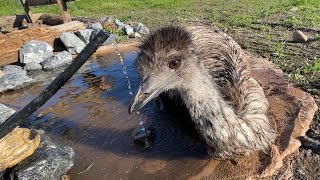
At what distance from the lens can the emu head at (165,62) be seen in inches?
124

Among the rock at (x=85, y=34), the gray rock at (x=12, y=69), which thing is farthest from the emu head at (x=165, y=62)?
the rock at (x=85, y=34)

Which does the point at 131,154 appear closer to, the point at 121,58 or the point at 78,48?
the point at 121,58

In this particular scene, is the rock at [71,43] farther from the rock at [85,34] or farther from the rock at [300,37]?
the rock at [300,37]

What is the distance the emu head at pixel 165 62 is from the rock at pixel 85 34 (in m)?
5.78

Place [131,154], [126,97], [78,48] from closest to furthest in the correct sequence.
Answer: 1. [131,154]
2. [126,97]
3. [78,48]

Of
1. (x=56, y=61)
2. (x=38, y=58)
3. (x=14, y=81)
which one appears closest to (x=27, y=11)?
(x=38, y=58)

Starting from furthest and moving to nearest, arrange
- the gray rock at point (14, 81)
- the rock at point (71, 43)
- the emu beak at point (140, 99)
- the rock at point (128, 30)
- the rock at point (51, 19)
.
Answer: the rock at point (51, 19)
the rock at point (128, 30)
the rock at point (71, 43)
the gray rock at point (14, 81)
the emu beak at point (140, 99)

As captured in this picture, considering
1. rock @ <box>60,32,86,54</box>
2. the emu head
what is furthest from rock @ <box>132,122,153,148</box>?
rock @ <box>60,32,86,54</box>

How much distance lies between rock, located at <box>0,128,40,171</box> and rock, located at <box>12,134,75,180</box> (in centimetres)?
7

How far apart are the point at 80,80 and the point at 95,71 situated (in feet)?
A: 1.72

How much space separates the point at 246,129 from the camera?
350 cm

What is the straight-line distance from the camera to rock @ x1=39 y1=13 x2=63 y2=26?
1165cm

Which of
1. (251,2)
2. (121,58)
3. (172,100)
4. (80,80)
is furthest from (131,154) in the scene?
(251,2)

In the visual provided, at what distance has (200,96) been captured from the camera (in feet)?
10.8
